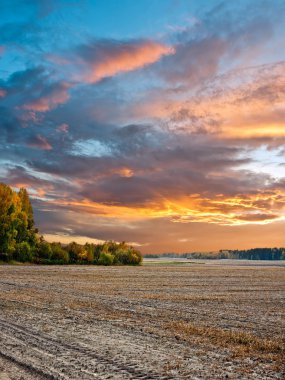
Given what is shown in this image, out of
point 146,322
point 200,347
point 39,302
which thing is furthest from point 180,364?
point 39,302

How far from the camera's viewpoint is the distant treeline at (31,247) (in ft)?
293

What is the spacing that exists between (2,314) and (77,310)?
365 cm

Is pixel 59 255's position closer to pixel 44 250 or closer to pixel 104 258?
pixel 44 250

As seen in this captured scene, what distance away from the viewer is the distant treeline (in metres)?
89.4

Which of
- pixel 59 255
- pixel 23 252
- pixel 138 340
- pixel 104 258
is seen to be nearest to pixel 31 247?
pixel 23 252

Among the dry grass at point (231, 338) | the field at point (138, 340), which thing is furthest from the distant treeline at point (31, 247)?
the dry grass at point (231, 338)

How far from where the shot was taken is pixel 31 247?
311 feet

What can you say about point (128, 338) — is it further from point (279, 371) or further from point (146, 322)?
point (279, 371)

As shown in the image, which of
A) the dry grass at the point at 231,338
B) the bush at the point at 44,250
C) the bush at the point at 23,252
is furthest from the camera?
the bush at the point at 44,250

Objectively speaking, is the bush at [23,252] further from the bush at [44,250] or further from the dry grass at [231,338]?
the dry grass at [231,338]

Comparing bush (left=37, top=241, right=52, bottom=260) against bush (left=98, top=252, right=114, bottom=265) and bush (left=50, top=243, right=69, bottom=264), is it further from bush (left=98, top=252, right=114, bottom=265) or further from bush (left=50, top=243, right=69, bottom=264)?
bush (left=98, top=252, right=114, bottom=265)

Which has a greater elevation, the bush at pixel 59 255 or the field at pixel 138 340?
the bush at pixel 59 255

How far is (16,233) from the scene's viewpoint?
8988cm

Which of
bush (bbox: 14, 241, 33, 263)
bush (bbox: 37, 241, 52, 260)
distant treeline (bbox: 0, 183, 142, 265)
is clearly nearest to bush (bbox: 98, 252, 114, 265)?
distant treeline (bbox: 0, 183, 142, 265)
